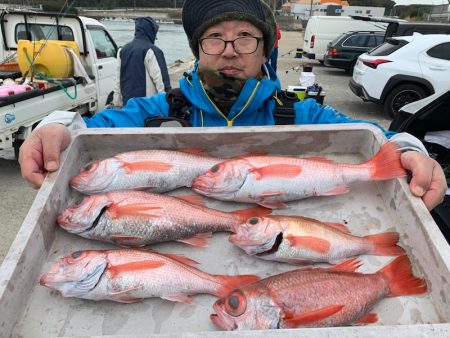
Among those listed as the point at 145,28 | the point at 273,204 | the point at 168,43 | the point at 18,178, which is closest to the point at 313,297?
the point at 273,204

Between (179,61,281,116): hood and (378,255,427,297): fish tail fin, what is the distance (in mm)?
1243

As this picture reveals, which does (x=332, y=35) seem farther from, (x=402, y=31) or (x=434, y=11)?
(x=434, y=11)

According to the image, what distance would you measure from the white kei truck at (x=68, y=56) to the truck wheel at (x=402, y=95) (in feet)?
24.7

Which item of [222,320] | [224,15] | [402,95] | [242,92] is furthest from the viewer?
[402,95]

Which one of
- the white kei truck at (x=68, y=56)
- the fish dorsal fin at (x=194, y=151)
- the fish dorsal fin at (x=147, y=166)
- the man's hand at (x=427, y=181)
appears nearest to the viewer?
the man's hand at (x=427, y=181)

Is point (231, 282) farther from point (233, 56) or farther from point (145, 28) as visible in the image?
point (145, 28)

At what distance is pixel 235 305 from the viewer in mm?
1239

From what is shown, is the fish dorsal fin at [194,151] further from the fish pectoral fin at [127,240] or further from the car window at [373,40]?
the car window at [373,40]

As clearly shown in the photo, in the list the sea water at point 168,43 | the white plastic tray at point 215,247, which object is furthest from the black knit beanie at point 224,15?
the sea water at point 168,43

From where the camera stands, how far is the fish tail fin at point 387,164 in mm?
1718

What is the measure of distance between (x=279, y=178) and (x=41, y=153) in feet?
3.86

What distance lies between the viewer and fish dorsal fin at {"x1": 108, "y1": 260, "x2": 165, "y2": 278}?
1.39 meters

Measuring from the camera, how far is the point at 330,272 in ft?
4.66

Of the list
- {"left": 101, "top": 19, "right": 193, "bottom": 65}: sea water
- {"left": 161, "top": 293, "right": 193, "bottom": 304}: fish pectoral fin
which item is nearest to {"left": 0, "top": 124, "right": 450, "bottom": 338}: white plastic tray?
{"left": 161, "top": 293, "right": 193, "bottom": 304}: fish pectoral fin
